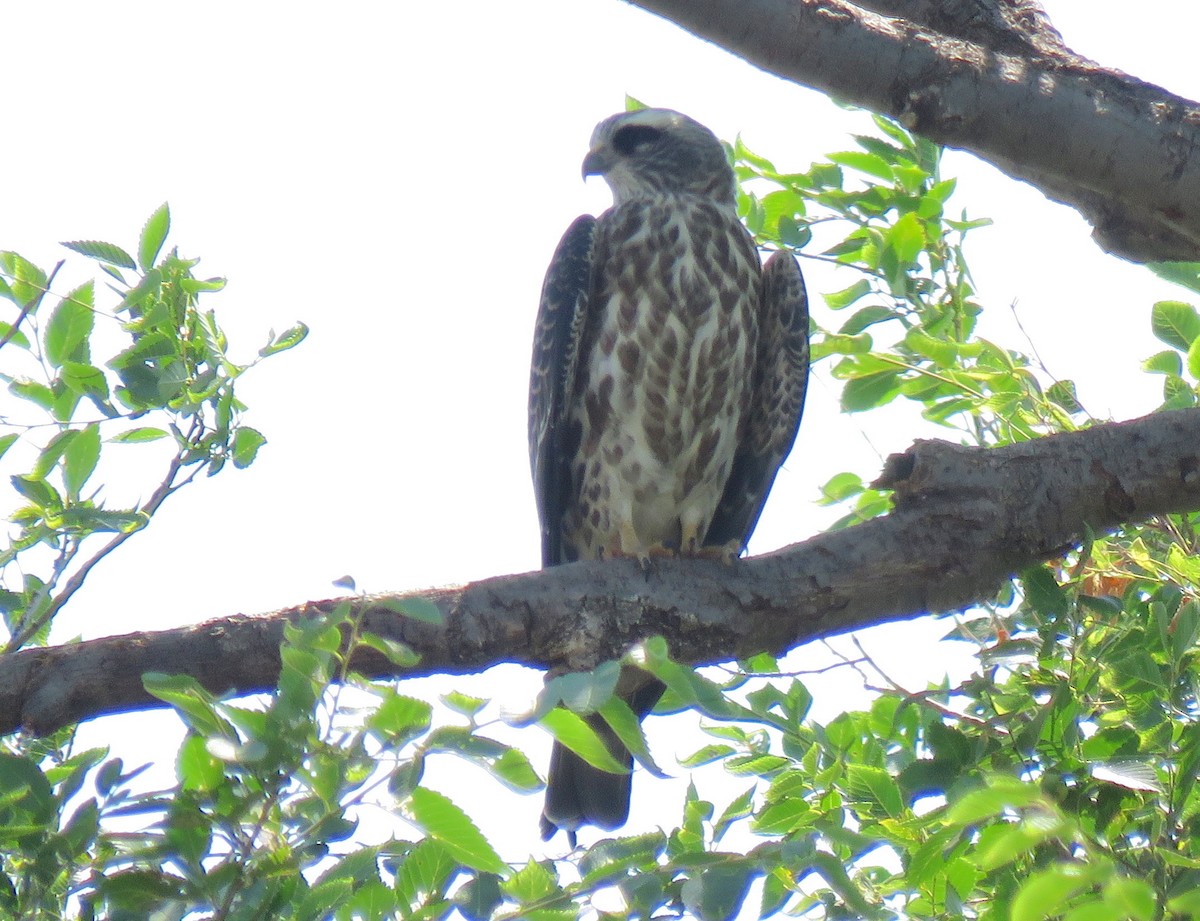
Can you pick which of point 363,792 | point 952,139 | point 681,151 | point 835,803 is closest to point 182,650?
point 363,792

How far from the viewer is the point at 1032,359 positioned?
392cm

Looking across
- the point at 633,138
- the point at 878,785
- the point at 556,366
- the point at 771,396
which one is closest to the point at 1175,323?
the point at 878,785

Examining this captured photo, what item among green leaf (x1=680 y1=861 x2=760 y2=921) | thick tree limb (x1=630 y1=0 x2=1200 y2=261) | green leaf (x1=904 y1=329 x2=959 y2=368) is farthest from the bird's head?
green leaf (x1=680 y1=861 x2=760 y2=921)

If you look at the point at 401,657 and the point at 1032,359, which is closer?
the point at 401,657

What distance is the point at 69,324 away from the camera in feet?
9.82

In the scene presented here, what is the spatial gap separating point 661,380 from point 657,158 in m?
1.30

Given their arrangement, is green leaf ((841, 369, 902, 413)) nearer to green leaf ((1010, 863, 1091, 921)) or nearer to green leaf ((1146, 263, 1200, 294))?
green leaf ((1146, 263, 1200, 294))

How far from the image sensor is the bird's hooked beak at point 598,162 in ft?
18.7

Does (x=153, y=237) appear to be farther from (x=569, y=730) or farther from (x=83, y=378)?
(x=569, y=730)

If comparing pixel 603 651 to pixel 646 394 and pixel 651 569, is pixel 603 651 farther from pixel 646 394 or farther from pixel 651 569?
pixel 646 394

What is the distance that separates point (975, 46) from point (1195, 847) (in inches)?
74.2

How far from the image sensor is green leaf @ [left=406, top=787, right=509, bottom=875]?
6.12ft

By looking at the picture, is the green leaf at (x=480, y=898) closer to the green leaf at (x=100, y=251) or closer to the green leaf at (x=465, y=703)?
the green leaf at (x=465, y=703)

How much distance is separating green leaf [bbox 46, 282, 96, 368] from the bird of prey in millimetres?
2108
